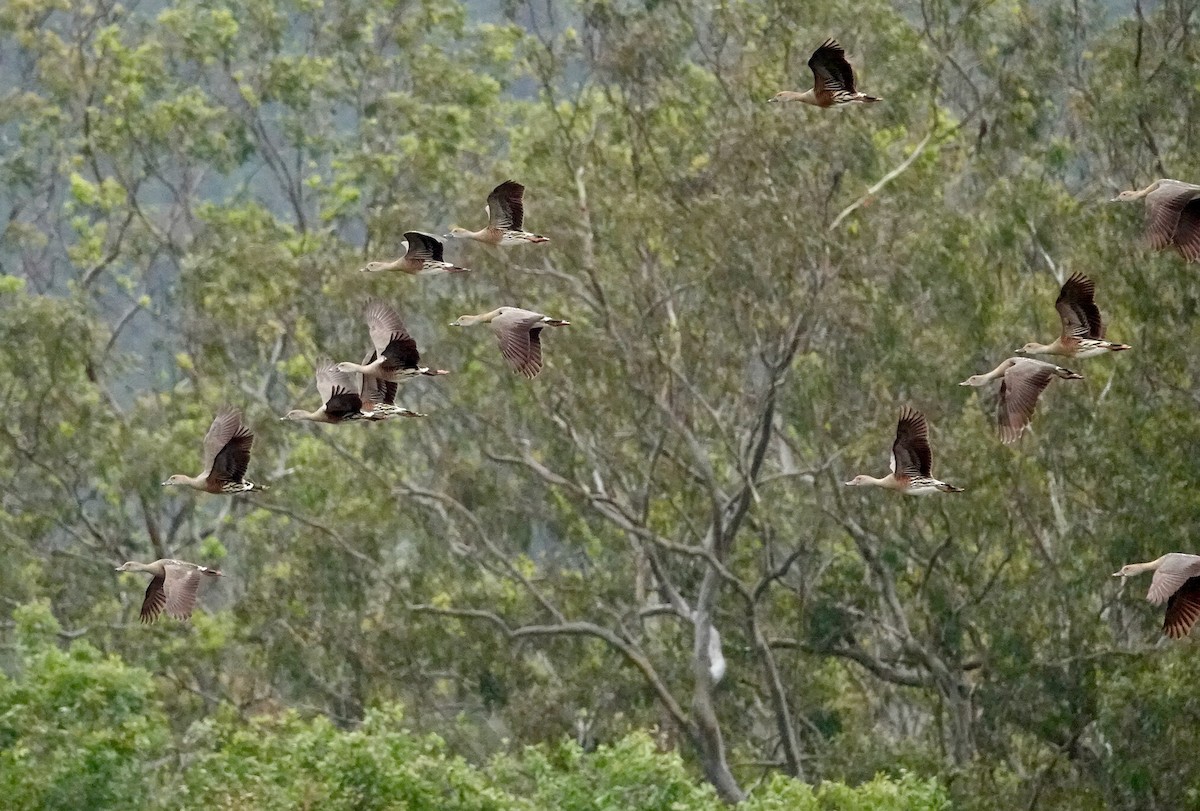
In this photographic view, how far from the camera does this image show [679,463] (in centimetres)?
2367

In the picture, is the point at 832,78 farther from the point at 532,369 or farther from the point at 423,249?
the point at 423,249

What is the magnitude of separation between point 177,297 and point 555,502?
6187 millimetres

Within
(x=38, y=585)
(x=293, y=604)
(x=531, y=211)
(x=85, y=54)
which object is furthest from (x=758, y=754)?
(x=85, y=54)

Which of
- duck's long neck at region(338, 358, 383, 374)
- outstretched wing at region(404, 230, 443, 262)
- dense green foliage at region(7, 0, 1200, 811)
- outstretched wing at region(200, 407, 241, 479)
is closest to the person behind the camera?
outstretched wing at region(200, 407, 241, 479)

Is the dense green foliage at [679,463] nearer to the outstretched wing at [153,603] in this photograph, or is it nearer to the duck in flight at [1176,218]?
the outstretched wing at [153,603]

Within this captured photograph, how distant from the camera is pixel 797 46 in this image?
22641 mm

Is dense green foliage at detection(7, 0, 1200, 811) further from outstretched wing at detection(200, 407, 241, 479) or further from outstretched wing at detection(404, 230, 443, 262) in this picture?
outstretched wing at detection(200, 407, 241, 479)

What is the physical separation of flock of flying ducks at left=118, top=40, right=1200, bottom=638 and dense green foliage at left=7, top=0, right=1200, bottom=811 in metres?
4.20

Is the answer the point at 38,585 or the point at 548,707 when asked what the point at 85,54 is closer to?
the point at 38,585

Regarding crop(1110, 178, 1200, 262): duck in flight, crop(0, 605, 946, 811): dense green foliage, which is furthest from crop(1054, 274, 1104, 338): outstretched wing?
crop(0, 605, 946, 811): dense green foliage

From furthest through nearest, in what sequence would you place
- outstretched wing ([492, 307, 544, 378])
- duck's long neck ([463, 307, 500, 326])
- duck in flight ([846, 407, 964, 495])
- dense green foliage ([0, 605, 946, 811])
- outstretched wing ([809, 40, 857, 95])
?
dense green foliage ([0, 605, 946, 811]) < duck's long neck ([463, 307, 500, 326]) < outstretched wing ([492, 307, 544, 378]) < outstretched wing ([809, 40, 857, 95]) < duck in flight ([846, 407, 964, 495])

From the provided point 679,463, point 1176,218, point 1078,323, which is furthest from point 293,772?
point 679,463

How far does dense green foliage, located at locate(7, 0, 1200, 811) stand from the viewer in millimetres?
18828

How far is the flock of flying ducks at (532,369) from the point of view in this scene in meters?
11.5
